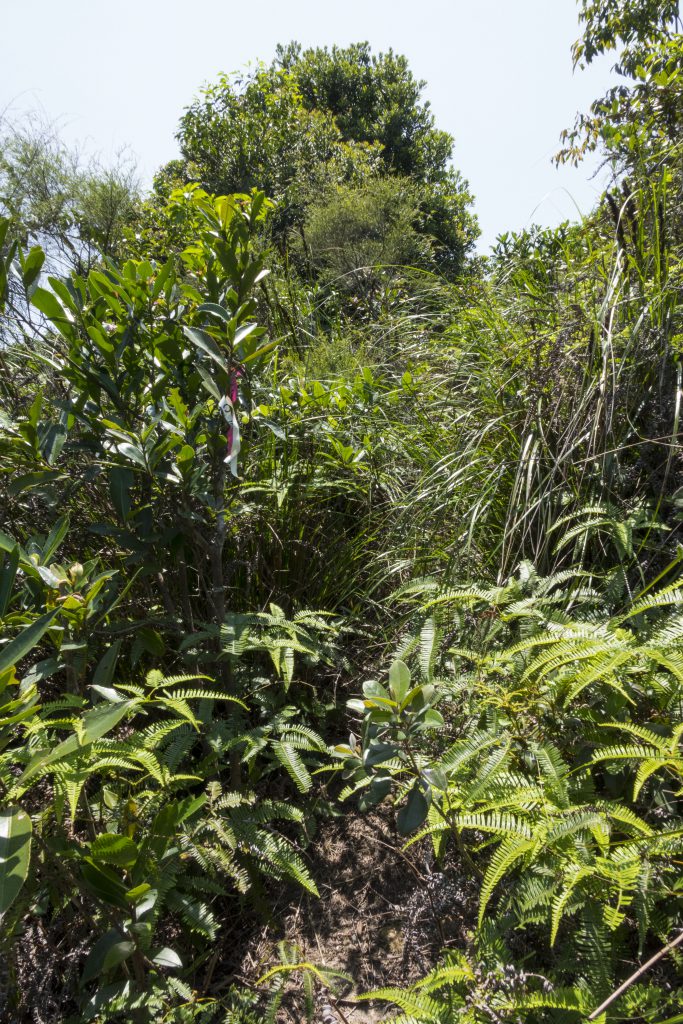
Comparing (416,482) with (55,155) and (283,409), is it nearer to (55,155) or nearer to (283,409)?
(283,409)

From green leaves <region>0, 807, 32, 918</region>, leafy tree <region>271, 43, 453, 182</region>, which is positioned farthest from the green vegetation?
leafy tree <region>271, 43, 453, 182</region>

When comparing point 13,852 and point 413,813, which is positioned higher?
point 13,852

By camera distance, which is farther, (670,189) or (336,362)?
(336,362)

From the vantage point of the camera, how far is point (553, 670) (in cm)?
155

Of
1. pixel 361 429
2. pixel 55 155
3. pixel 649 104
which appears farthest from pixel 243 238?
pixel 55 155

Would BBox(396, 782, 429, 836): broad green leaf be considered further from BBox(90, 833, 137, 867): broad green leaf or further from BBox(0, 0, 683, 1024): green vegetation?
BBox(90, 833, 137, 867): broad green leaf

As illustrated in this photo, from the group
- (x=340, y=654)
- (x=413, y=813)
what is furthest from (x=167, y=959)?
(x=340, y=654)

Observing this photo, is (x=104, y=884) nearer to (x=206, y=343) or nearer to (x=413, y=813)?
(x=413, y=813)

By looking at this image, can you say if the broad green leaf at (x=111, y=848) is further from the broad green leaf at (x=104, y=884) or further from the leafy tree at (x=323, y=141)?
the leafy tree at (x=323, y=141)

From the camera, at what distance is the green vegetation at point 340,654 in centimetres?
127

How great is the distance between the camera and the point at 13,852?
1.10m

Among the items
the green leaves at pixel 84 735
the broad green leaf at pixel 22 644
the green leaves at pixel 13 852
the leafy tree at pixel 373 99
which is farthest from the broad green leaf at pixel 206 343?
the leafy tree at pixel 373 99

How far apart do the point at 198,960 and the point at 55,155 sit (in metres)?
11.0

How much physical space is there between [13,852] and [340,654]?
1279 millimetres
